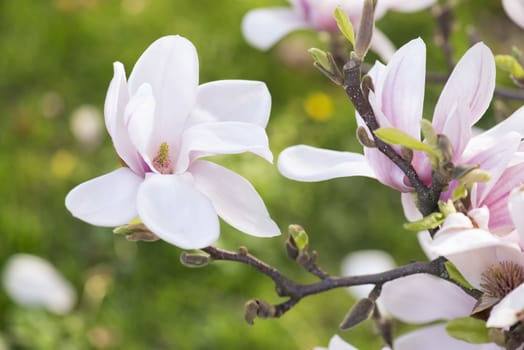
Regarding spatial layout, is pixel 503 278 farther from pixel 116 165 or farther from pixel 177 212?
pixel 116 165

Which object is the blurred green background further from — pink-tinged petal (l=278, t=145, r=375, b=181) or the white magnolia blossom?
pink-tinged petal (l=278, t=145, r=375, b=181)

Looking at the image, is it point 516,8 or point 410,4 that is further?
point 410,4

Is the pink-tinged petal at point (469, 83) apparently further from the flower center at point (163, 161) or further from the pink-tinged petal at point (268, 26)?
the pink-tinged petal at point (268, 26)

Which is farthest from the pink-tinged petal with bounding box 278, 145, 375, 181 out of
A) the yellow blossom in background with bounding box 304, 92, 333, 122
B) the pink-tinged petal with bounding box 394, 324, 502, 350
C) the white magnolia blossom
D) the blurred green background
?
the yellow blossom in background with bounding box 304, 92, 333, 122

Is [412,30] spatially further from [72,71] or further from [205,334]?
[205,334]

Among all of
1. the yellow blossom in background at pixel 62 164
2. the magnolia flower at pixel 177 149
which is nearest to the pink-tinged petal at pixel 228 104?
the magnolia flower at pixel 177 149

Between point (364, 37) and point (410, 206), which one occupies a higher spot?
point (364, 37)

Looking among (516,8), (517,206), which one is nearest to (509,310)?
(517,206)

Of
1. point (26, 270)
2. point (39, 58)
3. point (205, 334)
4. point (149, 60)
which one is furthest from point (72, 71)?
point (149, 60)
